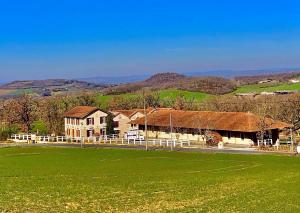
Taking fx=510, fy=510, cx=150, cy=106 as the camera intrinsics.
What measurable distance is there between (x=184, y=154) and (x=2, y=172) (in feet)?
80.9

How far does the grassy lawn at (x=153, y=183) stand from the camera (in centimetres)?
2828

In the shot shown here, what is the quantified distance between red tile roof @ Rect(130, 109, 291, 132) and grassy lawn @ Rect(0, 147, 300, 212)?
A: 56.2 ft

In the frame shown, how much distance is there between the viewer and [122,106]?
140 meters

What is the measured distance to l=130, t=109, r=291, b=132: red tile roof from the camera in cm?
7556

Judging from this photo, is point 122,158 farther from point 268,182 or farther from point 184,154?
point 268,182

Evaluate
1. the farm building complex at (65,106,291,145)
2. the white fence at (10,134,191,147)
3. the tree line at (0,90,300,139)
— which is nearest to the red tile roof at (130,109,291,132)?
the farm building complex at (65,106,291,145)

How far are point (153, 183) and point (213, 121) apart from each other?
46.9 m

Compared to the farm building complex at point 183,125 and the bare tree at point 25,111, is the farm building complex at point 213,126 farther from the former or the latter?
the bare tree at point 25,111

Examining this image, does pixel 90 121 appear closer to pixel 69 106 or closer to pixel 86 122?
pixel 86 122

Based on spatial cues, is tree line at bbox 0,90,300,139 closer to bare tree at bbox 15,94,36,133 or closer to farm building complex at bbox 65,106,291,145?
bare tree at bbox 15,94,36,133

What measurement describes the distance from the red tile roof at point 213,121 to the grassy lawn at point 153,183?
1712 cm

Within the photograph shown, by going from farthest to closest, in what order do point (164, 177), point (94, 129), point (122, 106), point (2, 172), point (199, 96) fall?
point (199, 96) → point (122, 106) → point (94, 129) → point (2, 172) → point (164, 177)

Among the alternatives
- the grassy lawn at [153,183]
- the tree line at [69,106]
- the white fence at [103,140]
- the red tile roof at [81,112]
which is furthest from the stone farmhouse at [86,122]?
the grassy lawn at [153,183]

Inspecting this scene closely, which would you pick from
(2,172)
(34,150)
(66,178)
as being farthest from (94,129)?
(66,178)
